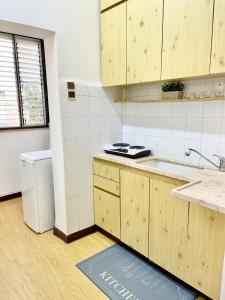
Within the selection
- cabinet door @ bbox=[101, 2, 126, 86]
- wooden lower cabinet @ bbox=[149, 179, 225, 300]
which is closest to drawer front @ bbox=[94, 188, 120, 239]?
wooden lower cabinet @ bbox=[149, 179, 225, 300]

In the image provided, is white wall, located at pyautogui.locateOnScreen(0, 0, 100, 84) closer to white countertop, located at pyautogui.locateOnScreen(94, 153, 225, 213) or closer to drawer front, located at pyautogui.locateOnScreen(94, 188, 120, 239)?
white countertop, located at pyautogui.locateOnScreen(94, 153, 225, 213)

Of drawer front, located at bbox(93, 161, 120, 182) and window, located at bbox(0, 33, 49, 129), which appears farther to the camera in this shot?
window, located at bbox(0, 33, 49, 129)

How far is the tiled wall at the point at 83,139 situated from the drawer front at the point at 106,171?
0.09m

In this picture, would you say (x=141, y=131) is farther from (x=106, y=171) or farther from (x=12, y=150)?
(x=12, y=150)

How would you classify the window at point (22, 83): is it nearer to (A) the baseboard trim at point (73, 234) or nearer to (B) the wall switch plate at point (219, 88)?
(A) the baseboard trim at point (73, 234)

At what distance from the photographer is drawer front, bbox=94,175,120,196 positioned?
7.12 ft

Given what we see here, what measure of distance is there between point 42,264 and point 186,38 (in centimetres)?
223

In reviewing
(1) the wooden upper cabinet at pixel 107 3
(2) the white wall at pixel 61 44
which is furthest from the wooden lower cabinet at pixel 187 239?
(1) the wooden upper cabinet at pixel 107 3

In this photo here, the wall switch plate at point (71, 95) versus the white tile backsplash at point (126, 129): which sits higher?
the wall switch plate at point (71, 95)

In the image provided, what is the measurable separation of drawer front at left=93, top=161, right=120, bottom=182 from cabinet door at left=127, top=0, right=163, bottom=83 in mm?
855

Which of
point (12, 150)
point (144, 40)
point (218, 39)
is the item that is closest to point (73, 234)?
point (12, 150)

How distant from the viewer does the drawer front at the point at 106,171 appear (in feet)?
7.03

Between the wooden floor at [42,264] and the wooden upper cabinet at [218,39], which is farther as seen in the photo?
the wooden floor at [42,264]

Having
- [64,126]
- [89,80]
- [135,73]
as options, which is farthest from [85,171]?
[135,73]
